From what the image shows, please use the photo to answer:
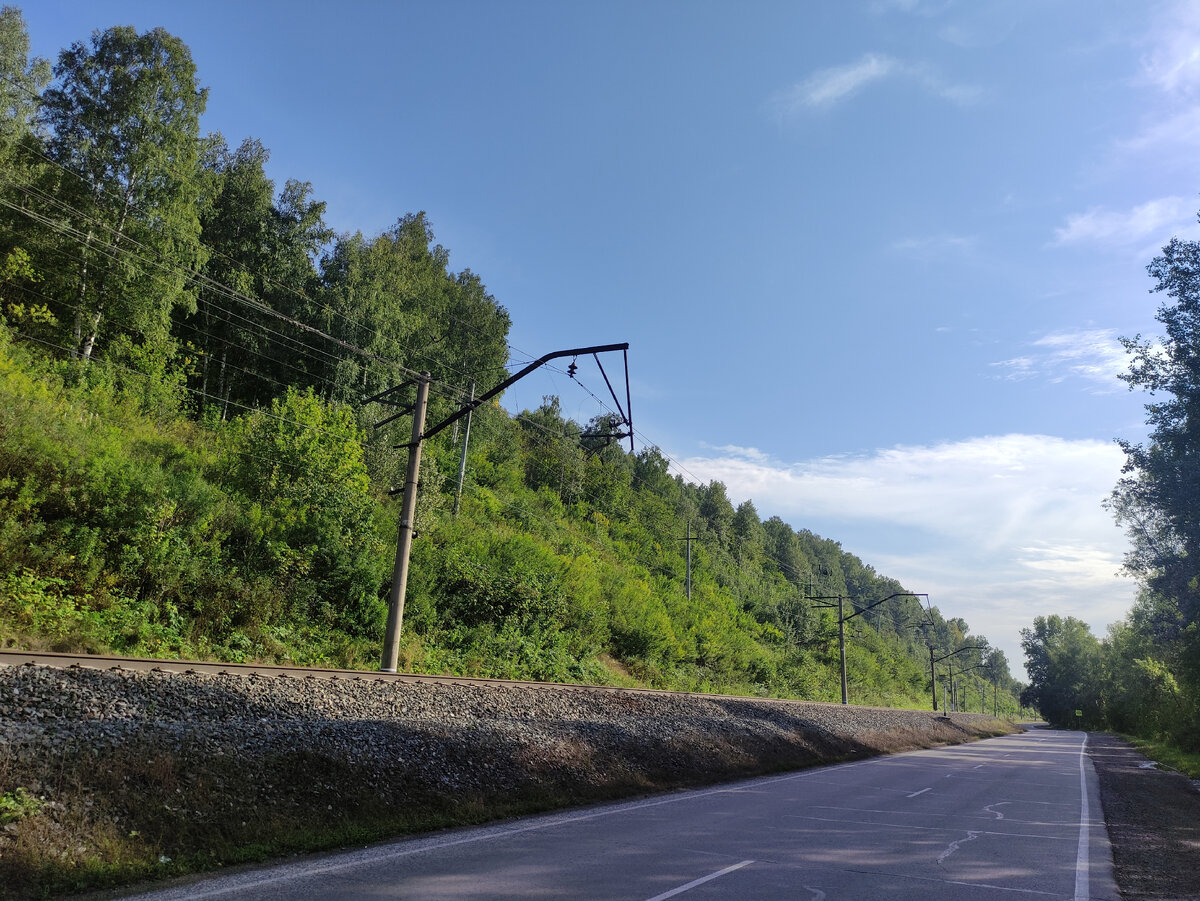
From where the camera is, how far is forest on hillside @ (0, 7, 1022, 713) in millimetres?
17922

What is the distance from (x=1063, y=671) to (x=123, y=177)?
487 ft

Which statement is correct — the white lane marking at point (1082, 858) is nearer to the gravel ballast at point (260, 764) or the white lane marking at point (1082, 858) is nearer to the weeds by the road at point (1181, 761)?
the gravel ballast at point (260, 764)

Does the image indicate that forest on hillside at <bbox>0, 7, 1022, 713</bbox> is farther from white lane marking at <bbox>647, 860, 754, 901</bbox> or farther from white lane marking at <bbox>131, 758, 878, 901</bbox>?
white lane marking at <bbox>647, 860, 754, 901</bbox>

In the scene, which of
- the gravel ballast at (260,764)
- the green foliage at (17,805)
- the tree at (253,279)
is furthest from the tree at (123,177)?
the green foliage at (17,805)

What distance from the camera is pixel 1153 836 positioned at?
1157 cm

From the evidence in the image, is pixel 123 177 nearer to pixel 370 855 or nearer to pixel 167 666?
Result: pixel 167 666

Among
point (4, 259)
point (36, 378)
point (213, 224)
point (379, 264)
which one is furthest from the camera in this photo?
point (379, 264)

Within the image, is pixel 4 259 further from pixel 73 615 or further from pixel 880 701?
pixel 880 701

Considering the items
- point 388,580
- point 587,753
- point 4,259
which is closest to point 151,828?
point 587,753

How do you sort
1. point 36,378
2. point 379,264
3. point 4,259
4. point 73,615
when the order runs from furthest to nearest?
point 379,264, point 4,259, point 36,378, point 73,615

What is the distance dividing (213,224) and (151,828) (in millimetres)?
42683

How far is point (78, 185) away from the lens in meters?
29.7

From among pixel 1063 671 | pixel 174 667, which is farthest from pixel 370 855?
pixel 1063 671

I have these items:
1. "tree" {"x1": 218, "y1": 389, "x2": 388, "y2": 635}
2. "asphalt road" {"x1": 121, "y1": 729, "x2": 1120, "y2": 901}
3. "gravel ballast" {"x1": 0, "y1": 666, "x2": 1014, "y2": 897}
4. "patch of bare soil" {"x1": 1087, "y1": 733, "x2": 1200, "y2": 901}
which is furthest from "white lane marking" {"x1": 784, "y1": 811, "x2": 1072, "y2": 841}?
"tree" {"x1": 218, "y1": 389, "x2": 388, "y2": 635}
